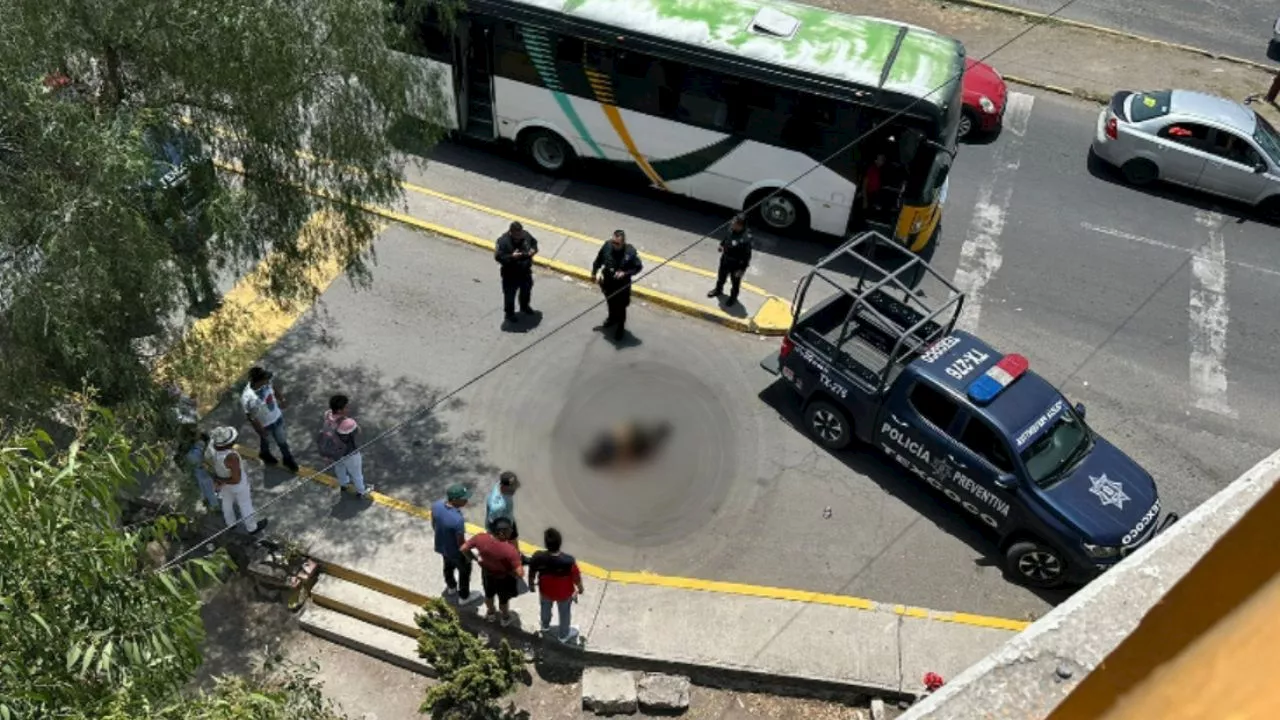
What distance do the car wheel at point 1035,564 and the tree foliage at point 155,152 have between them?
722cm

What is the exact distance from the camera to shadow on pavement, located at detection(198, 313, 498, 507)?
10.9 metres

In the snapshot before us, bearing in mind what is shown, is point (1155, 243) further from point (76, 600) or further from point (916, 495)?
point (76, 600)

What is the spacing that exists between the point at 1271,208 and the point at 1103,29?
20.5 ft

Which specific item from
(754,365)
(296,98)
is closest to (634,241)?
(754,365)

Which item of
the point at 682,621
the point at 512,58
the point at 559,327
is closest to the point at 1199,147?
the point at 559,327

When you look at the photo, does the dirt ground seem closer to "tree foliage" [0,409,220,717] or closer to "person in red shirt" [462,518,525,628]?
"person in red shirt" [462,518,525,628]

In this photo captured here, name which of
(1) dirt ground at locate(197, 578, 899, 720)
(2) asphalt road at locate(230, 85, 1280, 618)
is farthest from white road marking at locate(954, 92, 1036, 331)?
(1) dirt ground at locate(197, 578, 899, 720)

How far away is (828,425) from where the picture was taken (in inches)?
457

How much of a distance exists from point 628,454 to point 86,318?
20.1ft

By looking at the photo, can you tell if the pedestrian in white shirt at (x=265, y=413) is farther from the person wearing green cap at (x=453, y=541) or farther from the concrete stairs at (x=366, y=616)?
the person wearing green cap at (x=453, y=541)

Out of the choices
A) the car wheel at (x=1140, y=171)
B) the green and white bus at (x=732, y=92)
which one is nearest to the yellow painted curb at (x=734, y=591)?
the green and white bus at (x=732, y=92)

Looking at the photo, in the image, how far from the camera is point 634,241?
14.6 meters

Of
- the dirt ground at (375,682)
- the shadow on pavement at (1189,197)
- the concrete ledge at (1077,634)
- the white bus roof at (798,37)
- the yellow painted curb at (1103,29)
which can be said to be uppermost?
the concrete ledge at (1077,634)

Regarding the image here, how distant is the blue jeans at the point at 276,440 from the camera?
10.4m
